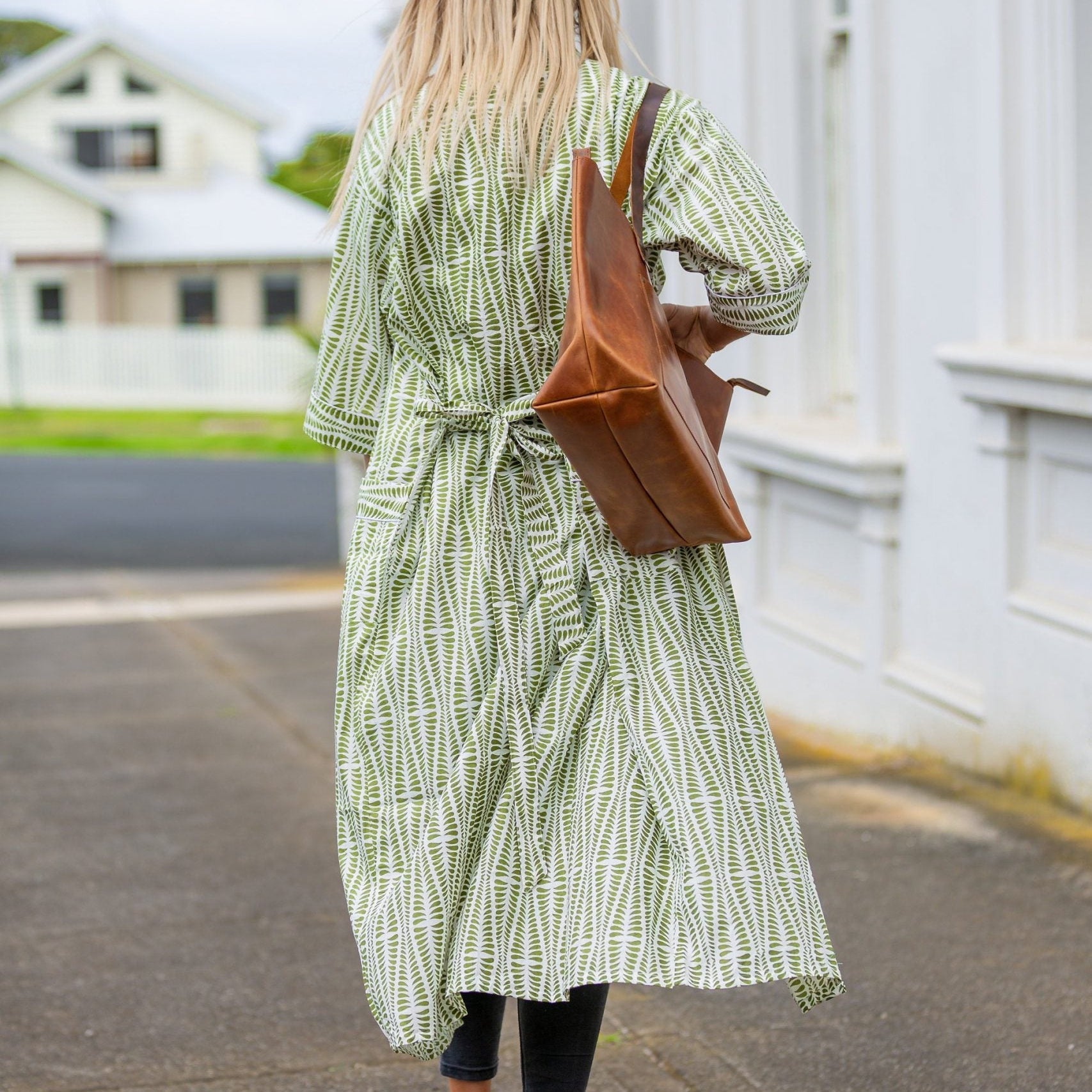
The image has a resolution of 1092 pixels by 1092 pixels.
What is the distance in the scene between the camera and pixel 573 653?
7.91 feet

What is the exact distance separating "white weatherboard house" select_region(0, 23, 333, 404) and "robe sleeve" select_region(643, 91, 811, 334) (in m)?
33.1

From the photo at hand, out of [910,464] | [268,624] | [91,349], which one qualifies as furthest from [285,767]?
[91,349]

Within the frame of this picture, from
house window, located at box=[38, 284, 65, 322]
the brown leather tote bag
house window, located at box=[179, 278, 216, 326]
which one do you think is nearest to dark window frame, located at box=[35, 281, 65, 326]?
house window, located at box=[38, 284, 65, 322]

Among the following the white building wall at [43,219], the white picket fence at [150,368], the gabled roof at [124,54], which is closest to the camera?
the white picket fence at [150,368]

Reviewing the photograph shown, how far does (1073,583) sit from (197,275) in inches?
1420

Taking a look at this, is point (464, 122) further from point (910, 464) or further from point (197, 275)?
point (197, 275)

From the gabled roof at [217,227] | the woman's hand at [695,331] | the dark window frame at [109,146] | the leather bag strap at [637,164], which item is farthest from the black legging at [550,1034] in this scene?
the dark window frame at [109,146]

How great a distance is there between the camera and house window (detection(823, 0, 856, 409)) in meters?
6.14

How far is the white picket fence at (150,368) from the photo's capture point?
35375mm

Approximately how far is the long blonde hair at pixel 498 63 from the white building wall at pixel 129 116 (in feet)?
136

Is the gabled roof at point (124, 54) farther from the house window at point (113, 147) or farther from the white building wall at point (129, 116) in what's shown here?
the house window at point (113, 147)

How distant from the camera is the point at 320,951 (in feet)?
13.5

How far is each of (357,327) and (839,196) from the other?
400cm

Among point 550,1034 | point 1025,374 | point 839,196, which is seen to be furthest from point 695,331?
point 839,196
